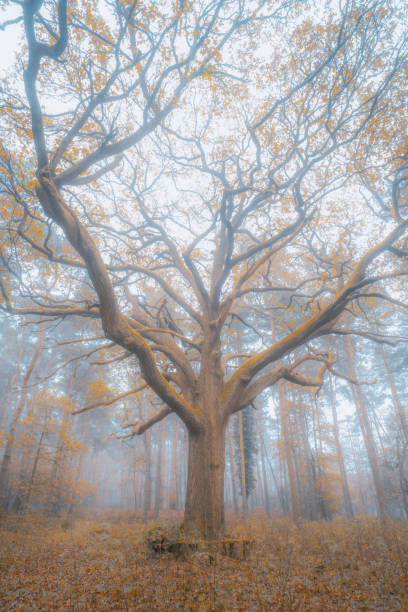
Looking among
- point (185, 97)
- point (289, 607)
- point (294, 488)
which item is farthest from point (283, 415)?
point (185, 97)

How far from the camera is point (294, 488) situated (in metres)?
13.9

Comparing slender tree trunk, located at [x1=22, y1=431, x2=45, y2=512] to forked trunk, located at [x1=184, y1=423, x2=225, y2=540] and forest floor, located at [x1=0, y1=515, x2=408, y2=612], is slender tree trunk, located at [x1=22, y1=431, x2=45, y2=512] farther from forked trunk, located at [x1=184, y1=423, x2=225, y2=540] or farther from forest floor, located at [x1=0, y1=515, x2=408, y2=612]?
forked trunk, located at [x1=184, y1=423, x2=225, y2=540]

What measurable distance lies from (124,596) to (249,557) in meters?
2.71

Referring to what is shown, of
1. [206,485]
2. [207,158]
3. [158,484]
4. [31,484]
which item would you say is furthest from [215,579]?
[158,484]

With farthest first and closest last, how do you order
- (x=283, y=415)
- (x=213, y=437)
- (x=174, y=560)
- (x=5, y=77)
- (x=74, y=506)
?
(x=74, y=506) → (x=283, y=415) → (x=5, y=77) → (x=213, y=437) → (x=174, y=560)

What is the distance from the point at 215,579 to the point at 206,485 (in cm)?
228

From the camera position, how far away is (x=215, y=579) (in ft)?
12.5

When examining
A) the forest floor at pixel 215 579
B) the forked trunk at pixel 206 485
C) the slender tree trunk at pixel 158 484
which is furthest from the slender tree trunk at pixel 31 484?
the forked trunk at pixel 206 485

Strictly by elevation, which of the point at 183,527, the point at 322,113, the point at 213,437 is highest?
the point at 322,113

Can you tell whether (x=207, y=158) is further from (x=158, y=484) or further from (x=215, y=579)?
(x=158, y=484)

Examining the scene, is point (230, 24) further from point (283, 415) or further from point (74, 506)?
point (74, 506)

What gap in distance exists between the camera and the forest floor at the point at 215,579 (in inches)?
132

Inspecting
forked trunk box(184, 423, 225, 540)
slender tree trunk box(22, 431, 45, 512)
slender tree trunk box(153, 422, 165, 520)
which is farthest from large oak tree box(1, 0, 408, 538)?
slender tree trunk box(153, 422, 165, 520)

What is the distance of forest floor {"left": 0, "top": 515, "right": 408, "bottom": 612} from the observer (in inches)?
132
